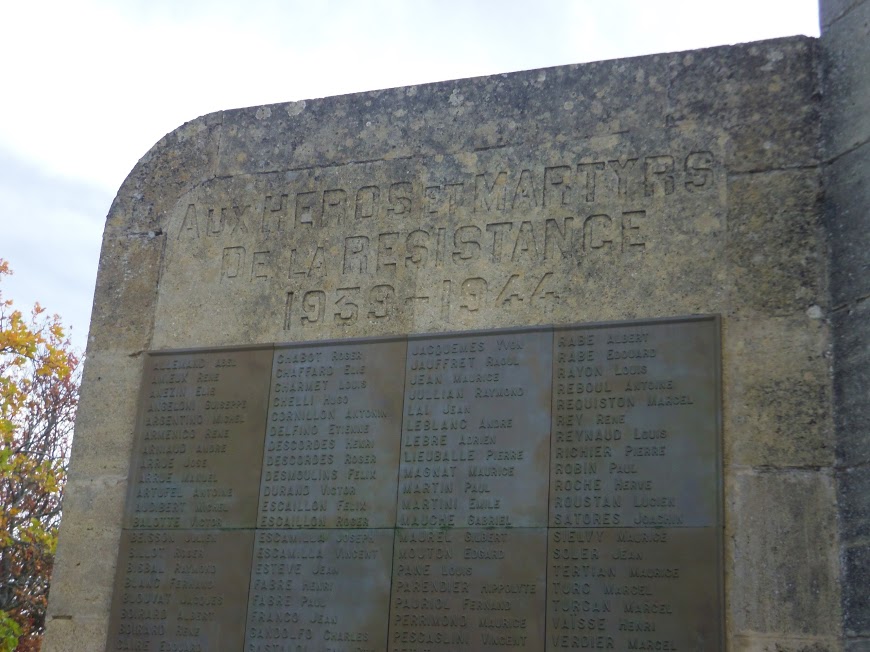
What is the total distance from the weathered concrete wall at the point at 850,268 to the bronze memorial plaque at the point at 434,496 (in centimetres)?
67

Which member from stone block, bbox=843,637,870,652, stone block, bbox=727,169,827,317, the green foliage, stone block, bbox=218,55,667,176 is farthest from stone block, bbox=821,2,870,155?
the green foliage

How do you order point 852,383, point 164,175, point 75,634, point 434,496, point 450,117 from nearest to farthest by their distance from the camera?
1. point 852,383
2. point 434,496
3. point 75,634
4. point 450,117
5. point 164,175

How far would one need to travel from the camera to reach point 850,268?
6566 mm

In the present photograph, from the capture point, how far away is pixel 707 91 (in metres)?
7.30

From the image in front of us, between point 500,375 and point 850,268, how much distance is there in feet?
6.89

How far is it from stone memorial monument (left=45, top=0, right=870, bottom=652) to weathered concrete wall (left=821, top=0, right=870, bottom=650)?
16 mm

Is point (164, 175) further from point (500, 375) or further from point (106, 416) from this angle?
point (500, 375)

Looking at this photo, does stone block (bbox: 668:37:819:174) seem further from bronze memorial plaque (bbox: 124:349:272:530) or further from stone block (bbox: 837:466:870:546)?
bronze memorial plaque (bbox: 124:349:272:530)

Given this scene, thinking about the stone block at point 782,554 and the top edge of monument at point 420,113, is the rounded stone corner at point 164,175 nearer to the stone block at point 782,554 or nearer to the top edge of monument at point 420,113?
the top edge of monument at point 420,113

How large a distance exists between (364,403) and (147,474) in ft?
5.29

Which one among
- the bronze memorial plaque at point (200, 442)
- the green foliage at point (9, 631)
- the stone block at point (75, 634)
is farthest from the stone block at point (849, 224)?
the green foliage at point (9, 631)

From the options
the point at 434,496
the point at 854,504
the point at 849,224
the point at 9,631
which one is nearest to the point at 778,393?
the point at 854,504

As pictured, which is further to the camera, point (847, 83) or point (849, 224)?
point (847, 83)

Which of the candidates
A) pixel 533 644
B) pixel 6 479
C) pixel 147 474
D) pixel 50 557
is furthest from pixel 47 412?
pixel 533 644
